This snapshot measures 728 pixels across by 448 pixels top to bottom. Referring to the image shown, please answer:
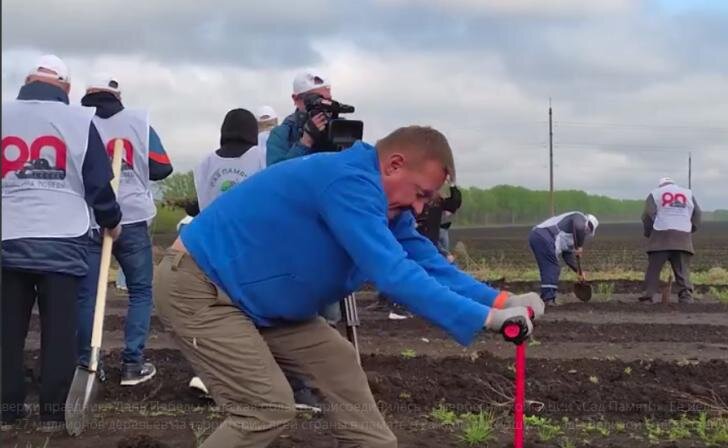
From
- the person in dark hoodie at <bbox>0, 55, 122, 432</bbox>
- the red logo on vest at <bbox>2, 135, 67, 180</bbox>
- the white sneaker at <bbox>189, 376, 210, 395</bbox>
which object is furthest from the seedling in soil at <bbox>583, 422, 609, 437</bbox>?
the red logo on vest at <bbox>2, 135, 67, 180</bbox>

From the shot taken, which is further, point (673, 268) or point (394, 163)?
point (673, 268)

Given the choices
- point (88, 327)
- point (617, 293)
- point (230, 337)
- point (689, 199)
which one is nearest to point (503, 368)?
point (88, 327)

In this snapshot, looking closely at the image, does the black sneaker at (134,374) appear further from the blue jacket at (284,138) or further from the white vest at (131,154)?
the blue jacket at (284,138)

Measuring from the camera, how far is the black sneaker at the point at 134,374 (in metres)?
6.75

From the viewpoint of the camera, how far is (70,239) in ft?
18.0

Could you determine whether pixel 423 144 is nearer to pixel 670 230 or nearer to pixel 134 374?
pixel 134 374

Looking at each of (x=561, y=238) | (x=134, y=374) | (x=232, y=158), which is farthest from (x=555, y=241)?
(x=134, y=374)

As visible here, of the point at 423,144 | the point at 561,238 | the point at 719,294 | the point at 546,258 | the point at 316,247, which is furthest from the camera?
the point at 719,294

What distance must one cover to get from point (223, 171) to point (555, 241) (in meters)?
8.12

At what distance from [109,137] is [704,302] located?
10181 mm

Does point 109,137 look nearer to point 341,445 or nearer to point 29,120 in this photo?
point 29,120

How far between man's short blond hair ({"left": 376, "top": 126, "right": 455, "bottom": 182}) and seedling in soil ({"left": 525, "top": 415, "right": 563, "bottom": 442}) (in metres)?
2.03

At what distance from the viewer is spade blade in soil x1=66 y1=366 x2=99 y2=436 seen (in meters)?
5.35

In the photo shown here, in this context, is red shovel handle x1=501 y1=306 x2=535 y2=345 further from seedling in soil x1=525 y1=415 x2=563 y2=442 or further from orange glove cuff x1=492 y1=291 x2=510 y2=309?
seedling in soil x1=525 y1=415 x2=563 y2=442
